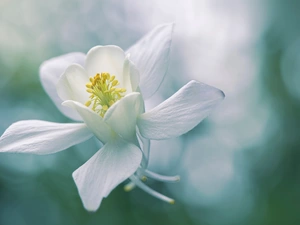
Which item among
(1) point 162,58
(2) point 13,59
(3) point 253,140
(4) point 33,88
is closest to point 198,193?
(3) point 253,140

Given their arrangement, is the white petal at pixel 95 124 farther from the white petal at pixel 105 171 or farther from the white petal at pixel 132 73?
the white petal at pixel 132 73

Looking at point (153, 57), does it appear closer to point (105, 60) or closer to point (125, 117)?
point (105, 60)

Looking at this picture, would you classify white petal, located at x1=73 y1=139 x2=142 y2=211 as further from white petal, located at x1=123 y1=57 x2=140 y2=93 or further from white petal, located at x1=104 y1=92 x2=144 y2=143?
white petal, located at x1=123 y1=57 x2=140 y2=93

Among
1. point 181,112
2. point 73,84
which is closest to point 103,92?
point 73,84

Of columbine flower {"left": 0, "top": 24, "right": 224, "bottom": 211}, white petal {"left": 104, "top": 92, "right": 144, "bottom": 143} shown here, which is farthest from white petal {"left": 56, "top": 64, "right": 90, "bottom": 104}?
white petal {"left": 104, "top": 92, "right": 144, "bottom": 143}

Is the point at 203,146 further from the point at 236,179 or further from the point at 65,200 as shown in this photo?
the point at 65,200

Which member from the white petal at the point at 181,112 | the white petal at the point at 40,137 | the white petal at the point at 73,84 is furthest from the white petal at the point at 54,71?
the white petal at the point at 181,112
